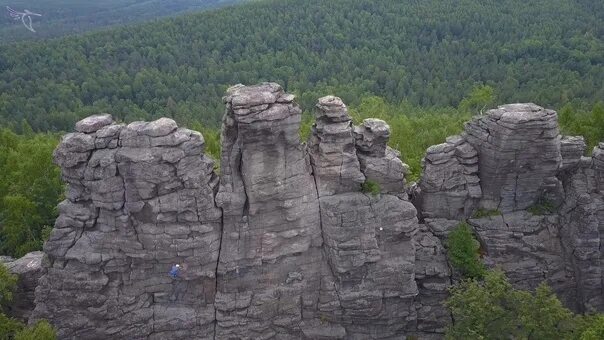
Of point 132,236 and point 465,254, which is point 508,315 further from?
point 132,236

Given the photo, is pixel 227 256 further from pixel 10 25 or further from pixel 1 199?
pixel 10 25

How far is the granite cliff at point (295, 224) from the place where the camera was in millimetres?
27109

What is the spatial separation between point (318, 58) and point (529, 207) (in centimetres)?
6704

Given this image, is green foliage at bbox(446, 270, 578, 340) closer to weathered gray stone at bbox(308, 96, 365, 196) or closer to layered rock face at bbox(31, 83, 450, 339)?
layered rock face at bbox(31, 83, 450, 339)

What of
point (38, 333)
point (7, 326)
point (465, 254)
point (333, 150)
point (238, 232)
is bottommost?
point (7, 326)

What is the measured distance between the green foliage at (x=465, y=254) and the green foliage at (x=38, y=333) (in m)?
21.1

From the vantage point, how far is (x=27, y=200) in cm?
3688

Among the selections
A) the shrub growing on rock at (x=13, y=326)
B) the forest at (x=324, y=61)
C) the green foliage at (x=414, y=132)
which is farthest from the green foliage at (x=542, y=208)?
the shrub growing on rock at (x=13, y=326)

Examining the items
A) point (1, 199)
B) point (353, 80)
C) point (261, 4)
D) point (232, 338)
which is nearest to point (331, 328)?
point (232, 338)

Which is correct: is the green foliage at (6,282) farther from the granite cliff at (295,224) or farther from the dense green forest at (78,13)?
the dense green forest at (78,13)

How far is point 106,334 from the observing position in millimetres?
28609

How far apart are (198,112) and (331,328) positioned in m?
50.1

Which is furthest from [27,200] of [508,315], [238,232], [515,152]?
[515,152]

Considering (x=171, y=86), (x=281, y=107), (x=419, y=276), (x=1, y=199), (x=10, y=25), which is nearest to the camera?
(x=281, y=107)
